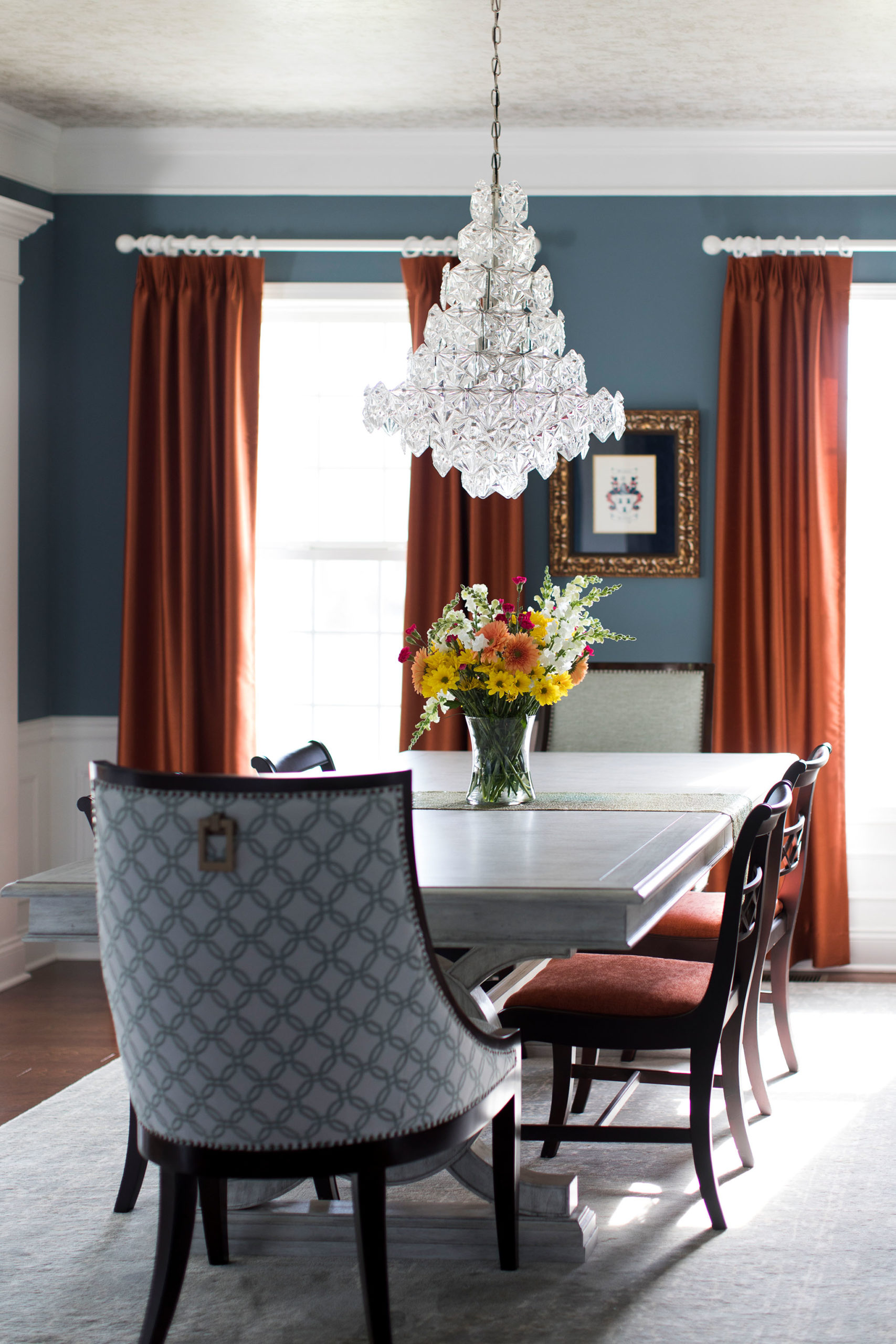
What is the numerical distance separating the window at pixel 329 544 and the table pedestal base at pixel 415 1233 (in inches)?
103

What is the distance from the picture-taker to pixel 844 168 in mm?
4656

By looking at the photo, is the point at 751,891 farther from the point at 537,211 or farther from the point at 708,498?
the point at 537,211

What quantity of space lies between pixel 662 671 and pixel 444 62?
209cm

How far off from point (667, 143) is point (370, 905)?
3.81 m

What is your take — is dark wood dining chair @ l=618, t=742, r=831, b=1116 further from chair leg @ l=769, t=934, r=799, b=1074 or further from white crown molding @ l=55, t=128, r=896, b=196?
white crown molding @ l=55, t=128, r=896, b=196

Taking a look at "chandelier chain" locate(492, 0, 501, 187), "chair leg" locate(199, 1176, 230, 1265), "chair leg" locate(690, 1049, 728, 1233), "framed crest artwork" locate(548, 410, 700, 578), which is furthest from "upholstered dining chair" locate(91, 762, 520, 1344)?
"framed crest artwork" locate(548, 410, 700, 578)

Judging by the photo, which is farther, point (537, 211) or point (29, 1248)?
point (537, 211)

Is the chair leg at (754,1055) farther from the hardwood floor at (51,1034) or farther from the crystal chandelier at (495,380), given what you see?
the hardwood floor at (51,1034)

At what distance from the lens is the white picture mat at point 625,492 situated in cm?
480

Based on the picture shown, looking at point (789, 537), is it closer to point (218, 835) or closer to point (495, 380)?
point (495, 380)

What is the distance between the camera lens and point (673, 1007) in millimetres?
2502

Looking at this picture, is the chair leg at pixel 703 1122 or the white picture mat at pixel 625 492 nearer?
the chair leg at pixel 703 1122

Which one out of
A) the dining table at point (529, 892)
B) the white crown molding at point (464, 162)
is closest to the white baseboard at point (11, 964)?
the dining table at point (529, 892)

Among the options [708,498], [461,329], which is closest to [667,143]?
[708,498]
